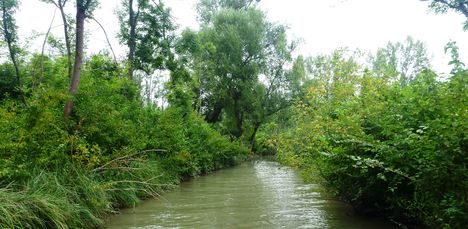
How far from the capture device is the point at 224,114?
103 feet

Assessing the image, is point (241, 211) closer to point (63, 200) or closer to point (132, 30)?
point (63, 200)

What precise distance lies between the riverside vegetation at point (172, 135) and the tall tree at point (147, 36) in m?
0.04

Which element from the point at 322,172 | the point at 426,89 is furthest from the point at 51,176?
the point at 426,89

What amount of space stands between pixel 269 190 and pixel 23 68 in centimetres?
1239

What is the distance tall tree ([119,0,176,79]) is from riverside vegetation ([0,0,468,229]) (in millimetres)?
42

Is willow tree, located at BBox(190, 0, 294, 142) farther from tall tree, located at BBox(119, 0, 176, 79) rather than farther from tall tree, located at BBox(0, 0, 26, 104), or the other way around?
tall tree, located at BBox(0, 0, 26, 104)

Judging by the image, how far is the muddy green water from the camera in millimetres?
6941

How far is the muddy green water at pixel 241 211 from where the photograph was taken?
6941mm

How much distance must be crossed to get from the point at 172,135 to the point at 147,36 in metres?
4.49

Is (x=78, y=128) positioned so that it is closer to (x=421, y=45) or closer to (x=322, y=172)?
(x=322, y=172)

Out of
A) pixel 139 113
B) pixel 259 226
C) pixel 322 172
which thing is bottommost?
pixel 259 226

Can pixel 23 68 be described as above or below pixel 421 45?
below

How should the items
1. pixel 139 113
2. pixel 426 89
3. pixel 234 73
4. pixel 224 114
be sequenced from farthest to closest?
1. pixel 224 114
2. pixel 234 73
3. pixel 139 113
4. pixel 426 89

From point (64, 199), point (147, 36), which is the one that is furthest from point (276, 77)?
point (64, 199)
